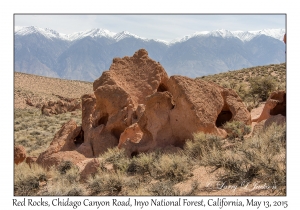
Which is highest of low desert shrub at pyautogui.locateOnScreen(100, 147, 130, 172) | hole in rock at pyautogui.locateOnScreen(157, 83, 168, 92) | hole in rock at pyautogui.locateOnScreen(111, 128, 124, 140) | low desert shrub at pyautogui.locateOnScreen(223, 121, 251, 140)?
hole in rock at pyautogui.locateOnScreen(157, 83, 168, 92)

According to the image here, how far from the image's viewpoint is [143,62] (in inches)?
544

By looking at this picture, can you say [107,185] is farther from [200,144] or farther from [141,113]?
[141,113]

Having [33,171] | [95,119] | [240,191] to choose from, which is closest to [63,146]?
[95,119]

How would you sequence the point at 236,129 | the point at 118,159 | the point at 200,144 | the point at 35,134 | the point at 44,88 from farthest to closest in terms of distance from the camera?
the point at 44,88, the point at 35,134, the point at 236,129, the point at 118,159, the point at 200,144

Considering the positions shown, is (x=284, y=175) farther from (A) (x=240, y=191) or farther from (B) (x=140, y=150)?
(B) (x=140, y=150)

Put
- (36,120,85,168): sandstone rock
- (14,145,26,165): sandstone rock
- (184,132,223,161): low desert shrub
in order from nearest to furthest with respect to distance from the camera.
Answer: (184,132,223,161): low desert shrub, (36,120,85,168): sandstone rock, (14,145,26,165): sandstone rock

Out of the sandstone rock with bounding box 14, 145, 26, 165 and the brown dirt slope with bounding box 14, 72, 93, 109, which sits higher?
the brown dirt slope with bounding box 14, 72, 93, 109

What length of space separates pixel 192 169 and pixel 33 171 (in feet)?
14.1

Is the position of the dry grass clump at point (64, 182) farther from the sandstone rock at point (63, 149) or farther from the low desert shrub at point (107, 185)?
the sandstone rock at point (63, 149)

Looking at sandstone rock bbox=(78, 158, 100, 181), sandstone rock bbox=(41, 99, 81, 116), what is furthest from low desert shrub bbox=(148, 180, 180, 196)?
sandstone rock bbox=(41, 99, 81, 116)

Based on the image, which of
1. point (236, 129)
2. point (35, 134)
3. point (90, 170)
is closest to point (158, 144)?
point (90, 170)

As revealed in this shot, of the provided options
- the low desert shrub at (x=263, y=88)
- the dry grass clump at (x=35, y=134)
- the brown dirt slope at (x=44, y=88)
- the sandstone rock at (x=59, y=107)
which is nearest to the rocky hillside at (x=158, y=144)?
the dry grass clump at (x=35, y=134)

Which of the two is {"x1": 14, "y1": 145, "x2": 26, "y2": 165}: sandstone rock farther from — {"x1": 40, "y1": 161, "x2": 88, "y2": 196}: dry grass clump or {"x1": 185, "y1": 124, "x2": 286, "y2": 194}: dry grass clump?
{"x1": 185, "y1": 124, "x2": 286, "y2": 194}: dry grass clump
